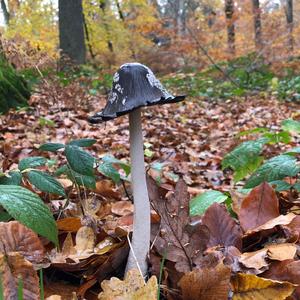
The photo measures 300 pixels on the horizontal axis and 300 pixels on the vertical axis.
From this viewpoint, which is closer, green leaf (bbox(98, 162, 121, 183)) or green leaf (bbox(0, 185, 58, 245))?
green leaf (bbox(0, 185, 58, 245))

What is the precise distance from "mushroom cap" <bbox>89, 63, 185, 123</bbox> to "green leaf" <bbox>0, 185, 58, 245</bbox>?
265 mm

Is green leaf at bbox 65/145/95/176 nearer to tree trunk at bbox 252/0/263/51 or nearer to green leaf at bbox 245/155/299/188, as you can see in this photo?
green leaf at bbox 245/155/299/188

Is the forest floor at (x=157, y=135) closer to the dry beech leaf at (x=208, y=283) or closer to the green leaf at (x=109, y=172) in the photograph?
the green leaf at (x=109, y=172)

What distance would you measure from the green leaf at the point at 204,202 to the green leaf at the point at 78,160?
0.41m

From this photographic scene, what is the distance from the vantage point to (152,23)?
15.5 meters

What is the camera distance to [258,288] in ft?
3.53

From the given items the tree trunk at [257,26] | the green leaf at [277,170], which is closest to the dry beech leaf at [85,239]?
the green leaf at [277,170]

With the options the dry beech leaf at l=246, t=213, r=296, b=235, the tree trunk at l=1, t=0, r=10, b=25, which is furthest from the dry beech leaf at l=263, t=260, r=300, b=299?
the tree trunk at l=1, t=0, r=10, b=25

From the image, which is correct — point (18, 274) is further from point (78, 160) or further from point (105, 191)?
point (105, 191)

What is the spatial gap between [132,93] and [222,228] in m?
0.57

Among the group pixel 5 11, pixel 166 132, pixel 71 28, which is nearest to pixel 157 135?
pixel 166 132

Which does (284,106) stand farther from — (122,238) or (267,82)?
(122,238)

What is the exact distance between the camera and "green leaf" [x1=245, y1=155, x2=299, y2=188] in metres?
1.72

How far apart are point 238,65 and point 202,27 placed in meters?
3.92
